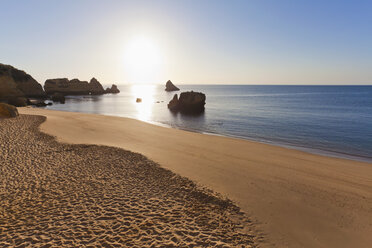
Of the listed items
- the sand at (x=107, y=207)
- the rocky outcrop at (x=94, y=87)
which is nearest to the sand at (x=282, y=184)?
the sand at (x=107, y=207)

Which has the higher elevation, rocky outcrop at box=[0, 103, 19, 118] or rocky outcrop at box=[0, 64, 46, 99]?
rocky outcrop at box=[0, 64, 46, 99]

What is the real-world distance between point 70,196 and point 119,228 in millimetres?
3647

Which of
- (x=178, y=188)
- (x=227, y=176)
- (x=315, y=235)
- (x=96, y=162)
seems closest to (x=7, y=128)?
(x=96, y=162)

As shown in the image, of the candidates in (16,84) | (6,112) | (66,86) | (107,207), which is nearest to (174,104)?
(6,112)

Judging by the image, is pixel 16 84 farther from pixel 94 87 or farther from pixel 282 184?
pixel 282 184

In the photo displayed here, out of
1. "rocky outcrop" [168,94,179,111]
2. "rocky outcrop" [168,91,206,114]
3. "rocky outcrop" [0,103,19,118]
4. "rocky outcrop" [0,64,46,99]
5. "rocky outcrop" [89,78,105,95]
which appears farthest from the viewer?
"rocky outcrop" [89,78,105,95]

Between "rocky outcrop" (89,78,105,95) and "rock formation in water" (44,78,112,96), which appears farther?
"rocky outcrop" (89,78,105,95)

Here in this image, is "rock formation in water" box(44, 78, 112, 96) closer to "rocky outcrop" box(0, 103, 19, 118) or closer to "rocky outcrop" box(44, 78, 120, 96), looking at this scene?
"rocky outcrop" box(44, 78, 120, 96)

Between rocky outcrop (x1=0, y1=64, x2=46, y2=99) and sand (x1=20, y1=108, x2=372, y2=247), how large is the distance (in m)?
54.2

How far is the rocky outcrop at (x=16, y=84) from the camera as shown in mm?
56003

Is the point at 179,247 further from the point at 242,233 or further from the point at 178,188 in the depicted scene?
the point at 178,188

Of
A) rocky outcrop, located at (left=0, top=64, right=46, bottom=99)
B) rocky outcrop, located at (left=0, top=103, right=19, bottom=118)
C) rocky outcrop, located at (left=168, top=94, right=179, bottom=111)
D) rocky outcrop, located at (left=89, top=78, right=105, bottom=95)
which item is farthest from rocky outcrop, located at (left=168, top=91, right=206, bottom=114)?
rocky outcrop, located at (left=89, top=78, right=105, bottom=95)

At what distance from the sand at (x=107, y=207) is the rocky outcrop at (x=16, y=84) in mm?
58274

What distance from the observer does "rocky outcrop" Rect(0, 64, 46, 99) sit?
56003 millimetres
